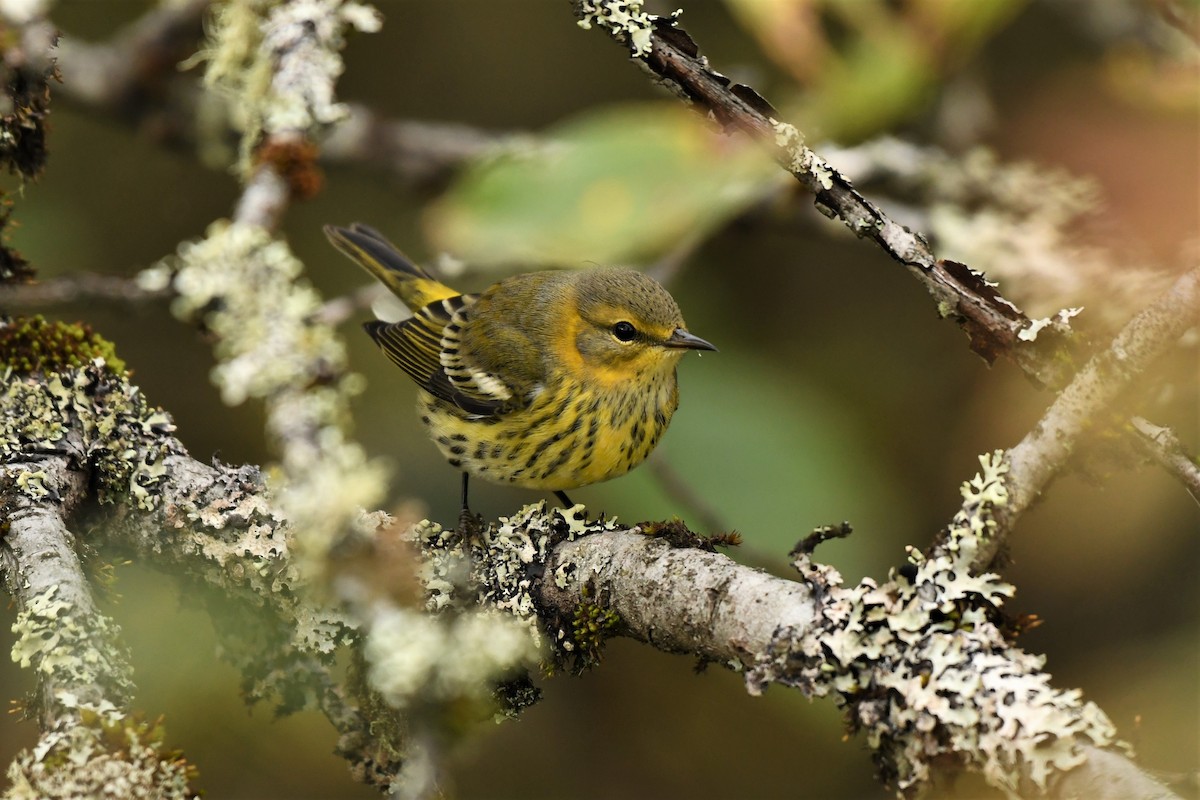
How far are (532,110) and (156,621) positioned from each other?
10.9ft

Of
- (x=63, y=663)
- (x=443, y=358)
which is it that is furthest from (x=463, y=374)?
(x=63, y=663)

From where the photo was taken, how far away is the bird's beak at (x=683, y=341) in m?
3.12

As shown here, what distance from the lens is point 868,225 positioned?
1.79m

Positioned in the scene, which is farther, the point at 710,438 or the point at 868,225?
the point at 710,438

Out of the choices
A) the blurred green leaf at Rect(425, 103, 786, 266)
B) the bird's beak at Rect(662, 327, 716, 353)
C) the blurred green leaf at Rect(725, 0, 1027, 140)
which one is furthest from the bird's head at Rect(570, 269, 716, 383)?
the blurred green leaf at Rect(725, 0, 1027, 140)

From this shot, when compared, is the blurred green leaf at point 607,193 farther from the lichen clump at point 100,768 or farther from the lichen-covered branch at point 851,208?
the lichen clump at point 100,768

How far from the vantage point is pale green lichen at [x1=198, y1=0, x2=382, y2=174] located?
2.63m

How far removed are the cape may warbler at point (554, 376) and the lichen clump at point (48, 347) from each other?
113 cm

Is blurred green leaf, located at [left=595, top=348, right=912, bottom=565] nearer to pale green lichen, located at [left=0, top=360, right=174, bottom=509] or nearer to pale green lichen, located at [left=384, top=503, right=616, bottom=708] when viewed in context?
pale green lichen, located at [left=384, top=503, right=616, bottom=708]

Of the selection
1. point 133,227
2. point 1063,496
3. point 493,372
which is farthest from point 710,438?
point 133,227

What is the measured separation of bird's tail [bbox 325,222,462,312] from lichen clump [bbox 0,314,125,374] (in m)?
1.52

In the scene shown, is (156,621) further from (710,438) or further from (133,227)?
(133,227)

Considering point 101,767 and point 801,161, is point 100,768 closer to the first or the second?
point 101,767

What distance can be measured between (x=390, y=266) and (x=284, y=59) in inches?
57.7
